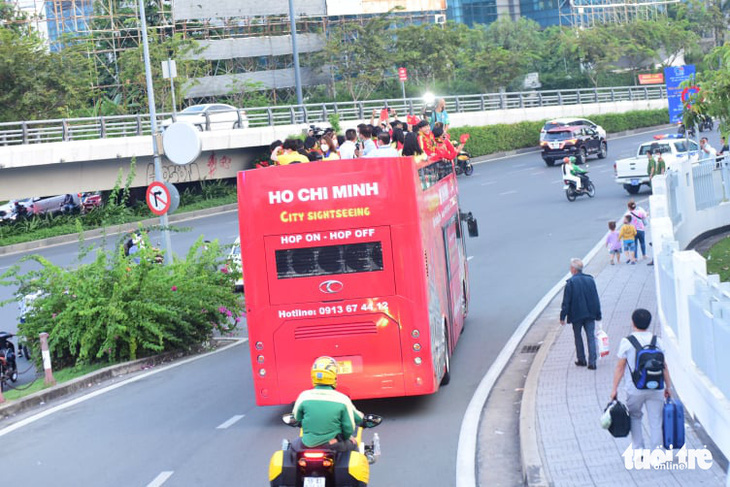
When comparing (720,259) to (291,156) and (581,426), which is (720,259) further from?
(581,426)

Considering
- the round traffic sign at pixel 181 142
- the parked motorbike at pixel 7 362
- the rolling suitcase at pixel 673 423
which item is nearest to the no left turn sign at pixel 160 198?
the round traffic sign at pixel 181 142

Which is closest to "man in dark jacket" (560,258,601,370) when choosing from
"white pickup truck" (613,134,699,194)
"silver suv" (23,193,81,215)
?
"white pickup truck" (613,134,699,194)

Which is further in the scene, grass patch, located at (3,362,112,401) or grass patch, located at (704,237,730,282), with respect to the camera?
grass patch, located at (704,237,730,282)

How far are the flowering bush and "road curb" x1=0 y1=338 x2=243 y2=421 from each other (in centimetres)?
19

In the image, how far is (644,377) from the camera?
375 inches

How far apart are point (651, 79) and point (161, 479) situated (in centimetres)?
7445

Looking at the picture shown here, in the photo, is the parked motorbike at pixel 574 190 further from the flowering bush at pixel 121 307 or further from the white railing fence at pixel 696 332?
the flowering bush at pixel 121 307

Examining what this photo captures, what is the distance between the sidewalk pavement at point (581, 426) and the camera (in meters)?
9.62

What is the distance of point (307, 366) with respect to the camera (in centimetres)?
1316

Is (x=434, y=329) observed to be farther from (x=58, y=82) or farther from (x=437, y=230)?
(x=58, y=82)

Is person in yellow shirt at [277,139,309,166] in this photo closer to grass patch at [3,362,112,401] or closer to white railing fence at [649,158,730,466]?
white railing fence at [649,158,730,466]

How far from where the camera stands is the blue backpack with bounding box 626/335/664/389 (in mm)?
9477

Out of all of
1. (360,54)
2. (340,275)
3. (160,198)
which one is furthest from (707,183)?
(360,54)

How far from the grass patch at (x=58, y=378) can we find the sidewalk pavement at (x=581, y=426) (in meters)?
7.77
